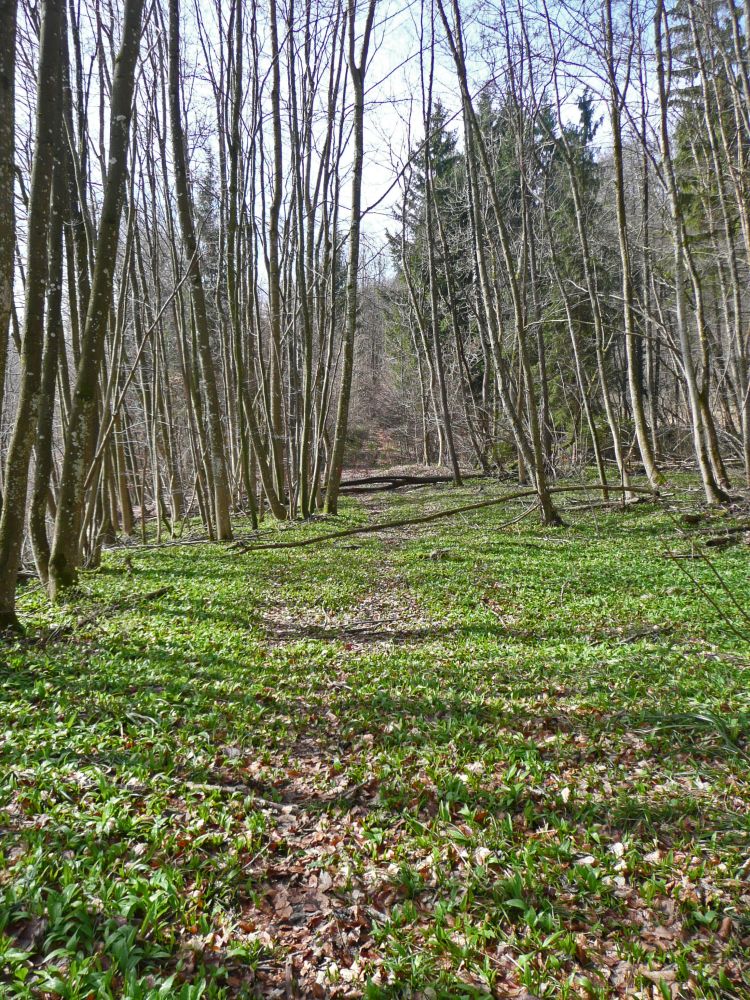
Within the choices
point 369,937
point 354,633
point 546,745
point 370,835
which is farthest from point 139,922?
point 354,633

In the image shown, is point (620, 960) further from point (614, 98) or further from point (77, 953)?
point (614, 98)

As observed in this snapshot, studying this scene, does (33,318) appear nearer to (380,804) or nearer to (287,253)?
(380,804)

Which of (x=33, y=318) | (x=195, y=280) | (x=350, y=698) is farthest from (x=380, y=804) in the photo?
(x=195, y=280)

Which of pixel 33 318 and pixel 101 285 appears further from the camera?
pixel 101 285

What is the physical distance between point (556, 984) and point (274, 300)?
17.0m

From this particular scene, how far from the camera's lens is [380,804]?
371 centimetres

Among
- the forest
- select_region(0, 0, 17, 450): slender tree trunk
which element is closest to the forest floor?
the forest

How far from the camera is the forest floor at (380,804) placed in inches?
98.0

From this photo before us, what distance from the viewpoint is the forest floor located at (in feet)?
8.17

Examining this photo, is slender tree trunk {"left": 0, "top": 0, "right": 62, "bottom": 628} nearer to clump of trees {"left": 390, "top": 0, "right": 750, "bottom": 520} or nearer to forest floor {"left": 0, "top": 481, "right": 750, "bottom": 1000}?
forest floor {"left": 0, "top": 481, "right": 750, "bottom": 1000}

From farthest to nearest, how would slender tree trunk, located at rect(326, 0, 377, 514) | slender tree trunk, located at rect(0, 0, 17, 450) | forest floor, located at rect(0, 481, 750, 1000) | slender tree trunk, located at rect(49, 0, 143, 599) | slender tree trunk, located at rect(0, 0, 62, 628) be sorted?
slender tree trunk, located at rect(326, 0, 377, 514) < slender tree trunk, located at rect(49, 0, 143, 599) < slender tree trunk, located at rect(0, 0, 62, 628) < slender tree trunk, located at rect(0, 0, 17, 450) < forest floor, located at rect(0, 481, 750, 1000)

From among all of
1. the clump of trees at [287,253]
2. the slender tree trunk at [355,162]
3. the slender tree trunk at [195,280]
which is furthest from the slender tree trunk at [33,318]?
the slender tree trunk at [355,162]

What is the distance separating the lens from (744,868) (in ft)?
9.40

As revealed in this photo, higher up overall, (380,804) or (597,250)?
(597,250)
